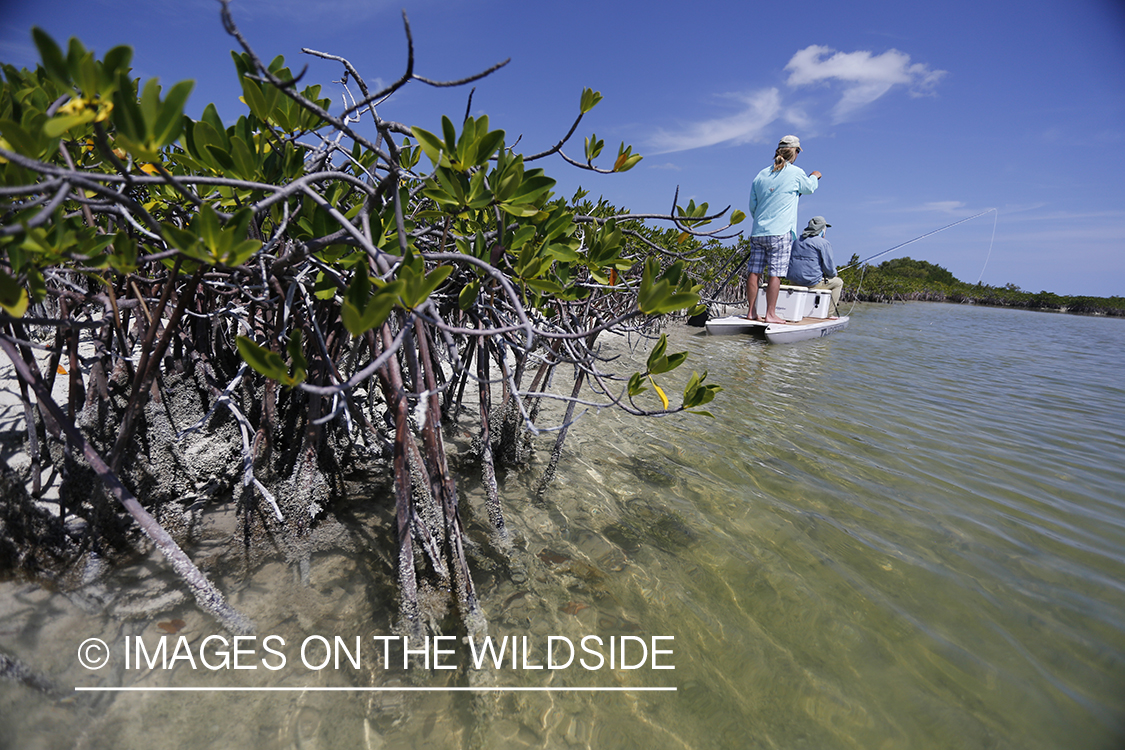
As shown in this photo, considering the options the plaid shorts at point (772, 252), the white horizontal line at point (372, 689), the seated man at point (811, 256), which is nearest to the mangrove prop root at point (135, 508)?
the white horizontal line at point (372, 689)

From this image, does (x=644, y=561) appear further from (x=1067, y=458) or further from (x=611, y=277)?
(x=1067, y=458)

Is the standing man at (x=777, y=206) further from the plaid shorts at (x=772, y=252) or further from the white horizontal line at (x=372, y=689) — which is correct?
the white horizontal line at (x=372, y=689)

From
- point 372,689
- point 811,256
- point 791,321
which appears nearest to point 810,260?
point 811,256

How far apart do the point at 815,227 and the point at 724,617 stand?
29.4ft

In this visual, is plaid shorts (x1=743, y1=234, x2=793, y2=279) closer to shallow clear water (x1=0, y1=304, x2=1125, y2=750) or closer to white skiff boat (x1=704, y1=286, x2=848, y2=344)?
white skiff boat (x1=704, y1=286, x2=848, y2=344)

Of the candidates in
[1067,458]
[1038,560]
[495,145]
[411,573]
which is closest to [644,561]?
[411,573]

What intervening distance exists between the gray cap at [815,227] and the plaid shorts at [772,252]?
216 cm

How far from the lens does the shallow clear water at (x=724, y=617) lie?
1.22 m

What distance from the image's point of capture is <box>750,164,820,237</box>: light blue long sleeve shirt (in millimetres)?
6500

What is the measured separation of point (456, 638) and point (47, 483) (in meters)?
1.58

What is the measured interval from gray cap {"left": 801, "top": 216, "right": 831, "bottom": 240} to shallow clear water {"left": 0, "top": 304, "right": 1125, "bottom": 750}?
6.70 metres

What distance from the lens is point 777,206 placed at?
6.72 m

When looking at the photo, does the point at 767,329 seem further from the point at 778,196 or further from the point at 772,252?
the point at 778,196

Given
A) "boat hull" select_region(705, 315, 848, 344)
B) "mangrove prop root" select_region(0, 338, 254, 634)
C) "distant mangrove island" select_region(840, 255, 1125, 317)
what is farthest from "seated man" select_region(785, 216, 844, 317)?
"distant mangrove island" select_region(840, 255, 1125, 317)
